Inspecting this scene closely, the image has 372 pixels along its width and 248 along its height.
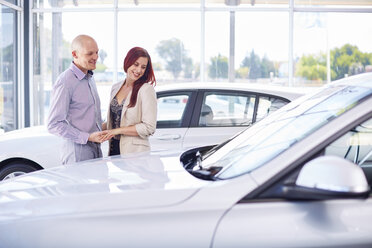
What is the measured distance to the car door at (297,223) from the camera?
2020 millimetres

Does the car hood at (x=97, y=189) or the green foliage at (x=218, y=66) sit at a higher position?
the green foliage at (x=218, y=66)

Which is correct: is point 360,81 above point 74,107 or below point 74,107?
above

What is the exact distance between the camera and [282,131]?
2.54m

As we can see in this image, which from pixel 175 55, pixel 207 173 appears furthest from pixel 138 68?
pixel 175 55

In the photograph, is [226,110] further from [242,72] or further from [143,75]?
[242,72]

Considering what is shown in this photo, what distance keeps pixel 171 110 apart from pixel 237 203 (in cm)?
453

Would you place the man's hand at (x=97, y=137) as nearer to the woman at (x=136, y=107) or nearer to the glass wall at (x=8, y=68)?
the woman at (x=136, y=107)

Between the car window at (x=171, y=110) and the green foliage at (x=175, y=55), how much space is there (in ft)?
20.7

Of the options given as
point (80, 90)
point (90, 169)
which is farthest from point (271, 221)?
point (80, 90)

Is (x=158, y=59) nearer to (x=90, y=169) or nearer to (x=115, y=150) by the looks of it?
(x=115, y=150)

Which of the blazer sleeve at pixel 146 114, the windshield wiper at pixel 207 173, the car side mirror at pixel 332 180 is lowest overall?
the windshield wiper at pixel 207 173

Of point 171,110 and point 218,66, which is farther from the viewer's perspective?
point 218,66

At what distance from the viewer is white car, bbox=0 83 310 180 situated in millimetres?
6281

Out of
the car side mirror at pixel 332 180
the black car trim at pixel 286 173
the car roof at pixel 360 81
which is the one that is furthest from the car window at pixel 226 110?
the car side mirror at pixel 332 180
